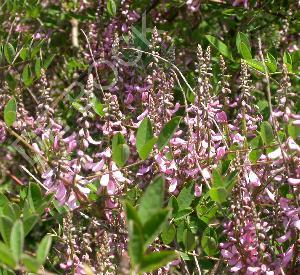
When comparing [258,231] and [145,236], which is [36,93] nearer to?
[258,231]

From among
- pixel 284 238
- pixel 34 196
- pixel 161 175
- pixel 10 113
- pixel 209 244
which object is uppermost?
pixel 161 175

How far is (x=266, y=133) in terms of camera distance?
152 cm

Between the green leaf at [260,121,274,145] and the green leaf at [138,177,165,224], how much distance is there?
1.92 ft

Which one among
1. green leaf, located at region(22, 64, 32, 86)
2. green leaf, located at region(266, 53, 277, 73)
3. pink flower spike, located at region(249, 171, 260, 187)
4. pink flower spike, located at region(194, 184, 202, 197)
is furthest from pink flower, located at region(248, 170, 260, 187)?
green leaf, located at region(22, 64, 32, 86)

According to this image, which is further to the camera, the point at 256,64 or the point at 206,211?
the point at 256,64

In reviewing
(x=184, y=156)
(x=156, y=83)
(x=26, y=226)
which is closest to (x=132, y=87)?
(x=156, y=83)

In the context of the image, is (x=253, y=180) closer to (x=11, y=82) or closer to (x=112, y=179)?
(x=112, y=179)

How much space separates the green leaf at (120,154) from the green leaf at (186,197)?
0.63 ft

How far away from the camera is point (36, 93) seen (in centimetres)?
313

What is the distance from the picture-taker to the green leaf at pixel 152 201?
0.96 meters

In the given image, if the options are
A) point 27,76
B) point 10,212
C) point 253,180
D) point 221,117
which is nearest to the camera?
point 10,212

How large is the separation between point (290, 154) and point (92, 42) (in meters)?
1.48

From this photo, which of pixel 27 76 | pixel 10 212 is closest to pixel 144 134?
pixel 10 212

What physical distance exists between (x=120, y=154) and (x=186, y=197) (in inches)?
8.9
